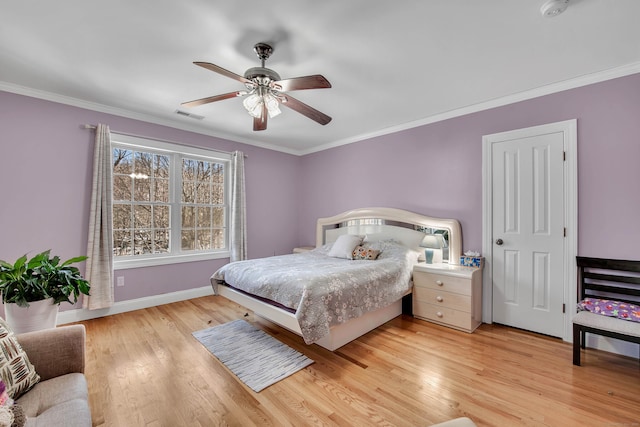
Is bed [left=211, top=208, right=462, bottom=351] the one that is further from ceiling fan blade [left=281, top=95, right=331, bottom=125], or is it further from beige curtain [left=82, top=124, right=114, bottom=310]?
ceiling fan blade [left=281, top=95, right=331, bottom=125]

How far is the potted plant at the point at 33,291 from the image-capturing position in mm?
2100

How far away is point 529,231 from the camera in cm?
291

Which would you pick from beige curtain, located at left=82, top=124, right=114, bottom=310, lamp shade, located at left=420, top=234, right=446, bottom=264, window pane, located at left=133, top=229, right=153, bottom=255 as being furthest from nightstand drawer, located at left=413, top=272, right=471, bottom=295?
beige curtain, located at left=82, top=124, right=114, bottom=310

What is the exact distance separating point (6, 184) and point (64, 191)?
0.44 meters

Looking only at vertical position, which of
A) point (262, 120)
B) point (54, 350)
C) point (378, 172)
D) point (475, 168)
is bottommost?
point (54, 350)

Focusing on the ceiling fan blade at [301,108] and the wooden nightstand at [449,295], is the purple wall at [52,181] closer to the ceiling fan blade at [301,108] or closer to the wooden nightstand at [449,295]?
the ceiling fan blade at [301,108]

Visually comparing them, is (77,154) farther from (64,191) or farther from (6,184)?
(6,184)

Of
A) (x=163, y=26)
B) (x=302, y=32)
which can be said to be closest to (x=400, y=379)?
(x=302, y=32)

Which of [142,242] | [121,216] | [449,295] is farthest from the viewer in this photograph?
[142,242]

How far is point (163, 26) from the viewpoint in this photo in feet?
6.34

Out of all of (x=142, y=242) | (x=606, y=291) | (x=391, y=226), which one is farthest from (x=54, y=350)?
(x=606, y=291)

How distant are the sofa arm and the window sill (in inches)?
90.0

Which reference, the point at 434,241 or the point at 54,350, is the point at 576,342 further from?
the point at 54,350

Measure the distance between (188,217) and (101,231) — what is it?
3.68 ft
